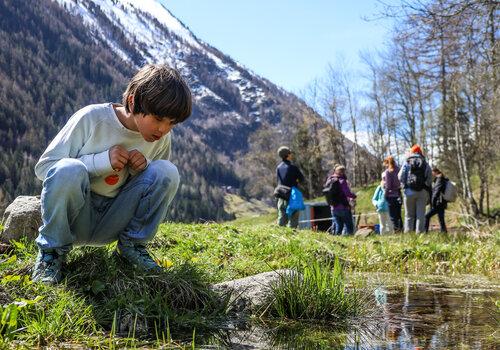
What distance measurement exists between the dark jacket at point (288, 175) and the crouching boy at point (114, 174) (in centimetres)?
817

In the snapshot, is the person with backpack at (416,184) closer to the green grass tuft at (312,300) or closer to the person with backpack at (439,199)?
the person with backpack at (439,199)

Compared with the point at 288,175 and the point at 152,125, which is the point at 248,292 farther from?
the point at 288,175

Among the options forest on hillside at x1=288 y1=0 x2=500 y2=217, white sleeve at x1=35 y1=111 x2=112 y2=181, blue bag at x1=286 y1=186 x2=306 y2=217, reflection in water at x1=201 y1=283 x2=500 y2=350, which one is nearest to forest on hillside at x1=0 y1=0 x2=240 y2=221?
forest on hillside at x1=288 y1=0 x2=500 y2=217

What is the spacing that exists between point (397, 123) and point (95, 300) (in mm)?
44462

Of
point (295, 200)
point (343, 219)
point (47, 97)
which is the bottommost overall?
point (343, 219)

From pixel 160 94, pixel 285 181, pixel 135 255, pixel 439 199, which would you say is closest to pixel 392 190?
pixel 439 199

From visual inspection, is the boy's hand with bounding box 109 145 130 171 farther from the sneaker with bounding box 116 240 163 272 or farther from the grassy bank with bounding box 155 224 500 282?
the grassy bank with bounding box 155 224 500 282

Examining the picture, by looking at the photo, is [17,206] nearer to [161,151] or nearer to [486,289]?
[161,151]

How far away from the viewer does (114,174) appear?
3.05 metres

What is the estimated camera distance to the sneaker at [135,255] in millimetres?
3061

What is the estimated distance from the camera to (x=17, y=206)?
4.66 metres

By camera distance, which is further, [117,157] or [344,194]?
[344,194]

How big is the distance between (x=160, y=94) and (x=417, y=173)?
9443 mm

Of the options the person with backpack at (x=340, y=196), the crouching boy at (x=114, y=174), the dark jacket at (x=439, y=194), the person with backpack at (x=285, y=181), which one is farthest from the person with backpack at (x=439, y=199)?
the crouching boy at (x=114, y=174)
